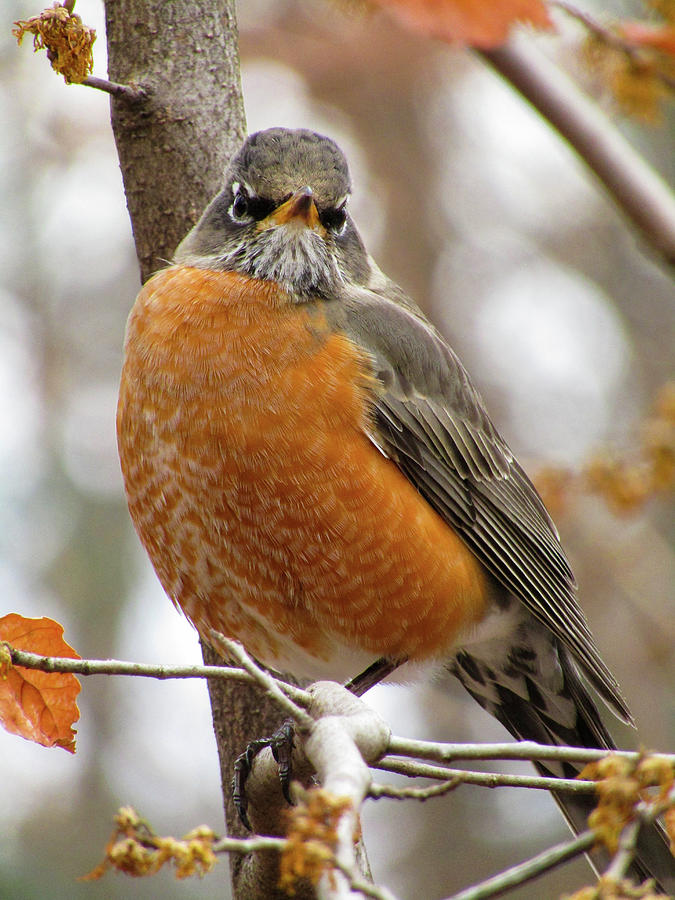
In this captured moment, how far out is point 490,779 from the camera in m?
1.90

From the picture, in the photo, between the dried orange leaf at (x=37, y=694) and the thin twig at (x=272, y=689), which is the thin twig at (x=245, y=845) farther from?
the dried orange leaf at (x=37, y=694)

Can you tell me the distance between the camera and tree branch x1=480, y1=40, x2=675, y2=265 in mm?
2400

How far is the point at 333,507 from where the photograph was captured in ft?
11.1

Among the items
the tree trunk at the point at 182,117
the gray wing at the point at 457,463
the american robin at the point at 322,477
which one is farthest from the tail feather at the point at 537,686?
the tree trunk at the point at 182,117

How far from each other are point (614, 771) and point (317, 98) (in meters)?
8.85

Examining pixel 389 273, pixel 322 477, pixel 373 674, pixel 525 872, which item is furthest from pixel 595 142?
pixel 389 273

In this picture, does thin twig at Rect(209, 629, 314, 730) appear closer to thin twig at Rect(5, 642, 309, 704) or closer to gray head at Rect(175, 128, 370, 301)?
thin twig at Rect(5, 642, 309, 704)

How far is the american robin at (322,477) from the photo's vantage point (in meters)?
3.39

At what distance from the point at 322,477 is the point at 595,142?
1.40m

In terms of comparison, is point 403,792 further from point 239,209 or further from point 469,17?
point 239,209

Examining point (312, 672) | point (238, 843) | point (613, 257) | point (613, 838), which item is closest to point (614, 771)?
point (613, 838)

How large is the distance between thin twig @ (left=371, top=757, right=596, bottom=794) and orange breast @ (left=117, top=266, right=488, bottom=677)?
4.71 ft

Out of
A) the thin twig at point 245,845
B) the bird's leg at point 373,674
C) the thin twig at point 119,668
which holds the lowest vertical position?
the thin twig at point 245,845

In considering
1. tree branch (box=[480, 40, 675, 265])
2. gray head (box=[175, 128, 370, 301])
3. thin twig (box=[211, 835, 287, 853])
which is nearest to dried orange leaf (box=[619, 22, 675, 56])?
tree branch (box=[480, 40, 675, 265])
